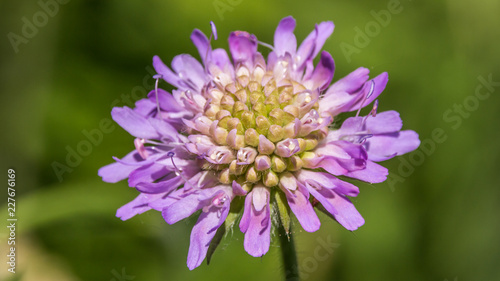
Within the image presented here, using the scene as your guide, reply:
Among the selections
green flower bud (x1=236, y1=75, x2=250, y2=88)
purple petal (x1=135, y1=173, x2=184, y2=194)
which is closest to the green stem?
purple petal (x1=135, y1=173, x2=184, y2=194)

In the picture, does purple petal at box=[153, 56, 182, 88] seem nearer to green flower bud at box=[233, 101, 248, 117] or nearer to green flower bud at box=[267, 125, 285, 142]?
green flower bud at box=[233, 101, 248, 117]

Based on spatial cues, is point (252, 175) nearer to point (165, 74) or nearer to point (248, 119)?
point (248, 119)

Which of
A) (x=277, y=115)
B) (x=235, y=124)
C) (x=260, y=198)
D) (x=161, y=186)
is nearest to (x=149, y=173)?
(x=161, y=186)

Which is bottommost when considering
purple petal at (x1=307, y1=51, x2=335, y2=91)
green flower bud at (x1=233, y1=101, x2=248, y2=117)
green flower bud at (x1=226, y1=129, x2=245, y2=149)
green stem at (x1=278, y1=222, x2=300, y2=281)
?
green stem at (x1=278, y1=222, x2=300, y2=281)

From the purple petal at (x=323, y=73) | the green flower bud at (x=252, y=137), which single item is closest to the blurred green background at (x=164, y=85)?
the green flower bud at (x=252, y=137)

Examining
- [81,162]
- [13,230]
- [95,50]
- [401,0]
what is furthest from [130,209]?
[401,0]
